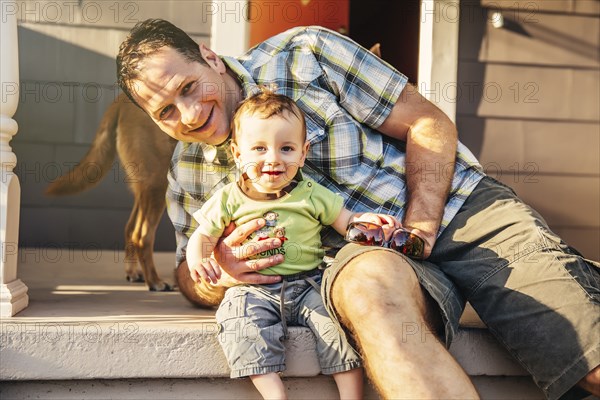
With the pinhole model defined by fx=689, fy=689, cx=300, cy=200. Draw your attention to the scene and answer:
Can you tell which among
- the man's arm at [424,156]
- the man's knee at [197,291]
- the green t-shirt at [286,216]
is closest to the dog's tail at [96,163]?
the man's knee at [197,291]

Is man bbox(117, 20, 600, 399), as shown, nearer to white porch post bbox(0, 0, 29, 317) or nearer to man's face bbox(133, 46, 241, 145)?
man's face bbox(133, 46, 241, 145)

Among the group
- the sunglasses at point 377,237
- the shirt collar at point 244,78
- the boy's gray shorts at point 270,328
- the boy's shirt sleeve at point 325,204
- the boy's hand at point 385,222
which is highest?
the shirt collar at point 244,78

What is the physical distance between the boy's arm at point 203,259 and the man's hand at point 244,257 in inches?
1.3

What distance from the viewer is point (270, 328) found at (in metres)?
1.69

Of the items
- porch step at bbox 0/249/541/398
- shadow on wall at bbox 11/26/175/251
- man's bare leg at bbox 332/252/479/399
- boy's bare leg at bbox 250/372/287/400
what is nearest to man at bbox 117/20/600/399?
man's bare leg at bbox 332/252/479/399

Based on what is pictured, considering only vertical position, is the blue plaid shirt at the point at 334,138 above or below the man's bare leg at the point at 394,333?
above

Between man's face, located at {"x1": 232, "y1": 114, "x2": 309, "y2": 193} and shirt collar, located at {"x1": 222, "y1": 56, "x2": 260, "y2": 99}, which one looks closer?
man's face, located at {"x1": 232, "y1": 114, "x2": 309, "y2": 193}

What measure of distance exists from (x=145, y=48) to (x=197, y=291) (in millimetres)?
733

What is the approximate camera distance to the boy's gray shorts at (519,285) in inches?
64.2

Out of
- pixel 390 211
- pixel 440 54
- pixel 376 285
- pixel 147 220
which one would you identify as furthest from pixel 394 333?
pixel 440 54

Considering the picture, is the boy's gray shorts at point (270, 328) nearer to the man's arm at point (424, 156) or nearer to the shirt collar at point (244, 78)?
Answer: the man's arm at point (424, 156)

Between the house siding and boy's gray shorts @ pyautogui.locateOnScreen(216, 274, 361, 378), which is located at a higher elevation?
the house siding

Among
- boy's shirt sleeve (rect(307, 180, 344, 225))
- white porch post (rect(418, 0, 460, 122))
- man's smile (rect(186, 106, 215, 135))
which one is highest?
white porch post (rect(418, 0, 460, 122))

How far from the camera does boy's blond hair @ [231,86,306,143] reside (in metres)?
1.77
